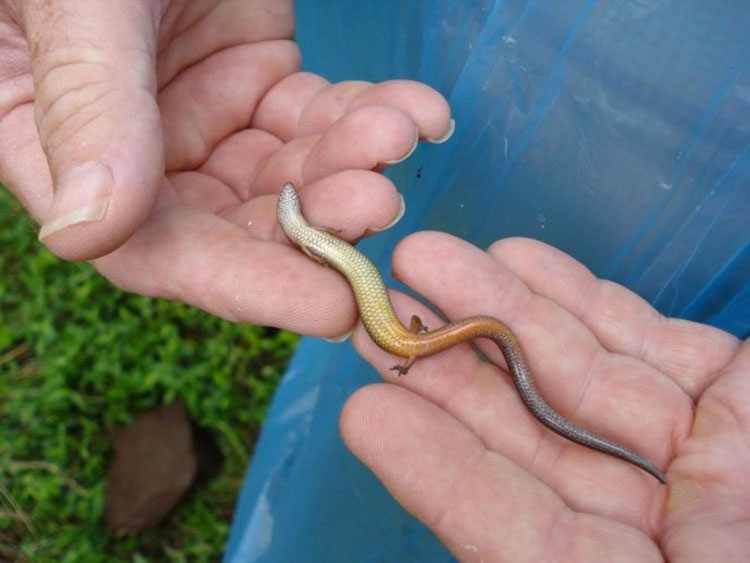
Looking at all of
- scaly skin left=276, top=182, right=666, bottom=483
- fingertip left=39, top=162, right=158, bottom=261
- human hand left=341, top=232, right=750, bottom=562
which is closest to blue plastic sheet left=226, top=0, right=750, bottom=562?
human hand left=341, top=232, right=750, bottom=562

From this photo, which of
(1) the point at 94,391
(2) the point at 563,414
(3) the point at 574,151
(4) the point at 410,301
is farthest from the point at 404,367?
(1) the point at 94,391

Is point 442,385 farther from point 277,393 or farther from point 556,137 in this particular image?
point 277,393

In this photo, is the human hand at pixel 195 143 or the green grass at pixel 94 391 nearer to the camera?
the human hand at pixel 195 143

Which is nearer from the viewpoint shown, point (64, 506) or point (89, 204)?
point (89, 204)

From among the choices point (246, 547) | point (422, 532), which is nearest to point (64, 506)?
point (246, 547)

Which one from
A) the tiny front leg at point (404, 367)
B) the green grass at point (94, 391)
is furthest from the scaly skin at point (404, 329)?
the green grass at point (94, 391)

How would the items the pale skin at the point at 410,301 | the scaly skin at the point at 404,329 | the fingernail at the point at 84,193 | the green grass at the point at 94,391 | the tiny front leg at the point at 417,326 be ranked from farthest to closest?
the green grass at the point at 94,391, the tiny front leg at the point at 417,326, the scaly skin at the point at 404,329, the pale skin at the point at 410,301, the fingernail at the point at 84,193

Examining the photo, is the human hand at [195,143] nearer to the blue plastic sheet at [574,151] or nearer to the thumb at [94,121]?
the thumb at [94,121]

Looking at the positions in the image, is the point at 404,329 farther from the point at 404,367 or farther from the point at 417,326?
the point at 404,367
